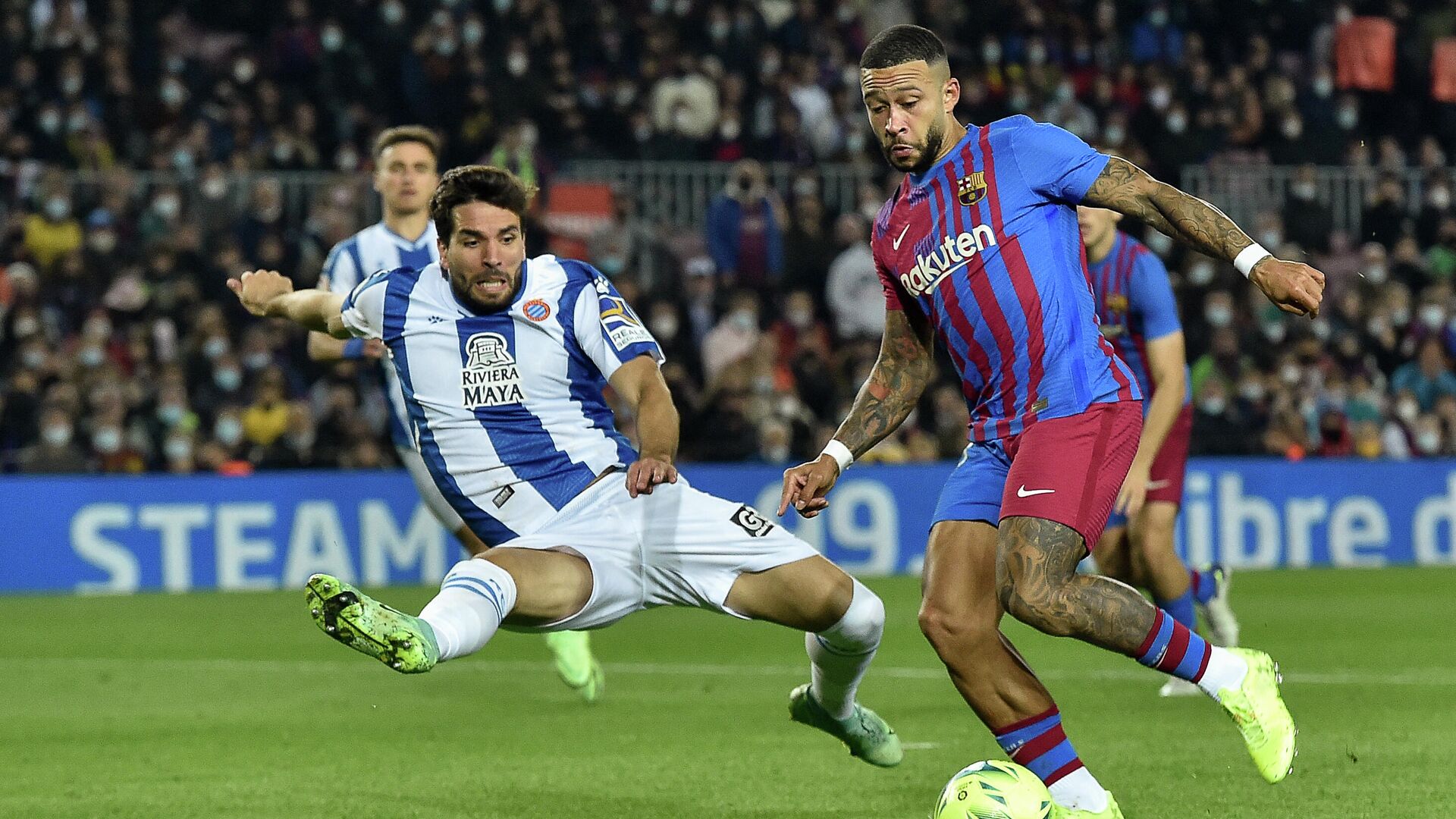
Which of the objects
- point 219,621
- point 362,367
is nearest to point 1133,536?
point 219,621

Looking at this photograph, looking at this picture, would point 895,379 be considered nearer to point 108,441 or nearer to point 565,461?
point 565,461

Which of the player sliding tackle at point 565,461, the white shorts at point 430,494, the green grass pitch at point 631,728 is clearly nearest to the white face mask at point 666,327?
the green grass pitch at point 631,728

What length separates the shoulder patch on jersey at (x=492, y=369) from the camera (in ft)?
20.7

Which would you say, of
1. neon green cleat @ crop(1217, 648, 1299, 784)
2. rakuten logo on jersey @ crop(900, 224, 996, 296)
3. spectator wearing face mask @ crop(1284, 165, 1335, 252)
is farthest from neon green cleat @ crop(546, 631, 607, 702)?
→ spectator wearing face mask @ crop(1284, 165, 1335, 252)

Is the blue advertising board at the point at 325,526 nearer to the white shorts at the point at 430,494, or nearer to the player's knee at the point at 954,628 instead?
the white shorts at the point at 430,494

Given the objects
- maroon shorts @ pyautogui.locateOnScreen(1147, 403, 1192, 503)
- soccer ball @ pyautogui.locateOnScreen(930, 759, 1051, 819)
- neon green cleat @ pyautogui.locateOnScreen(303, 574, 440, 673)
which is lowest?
soccer ball @ pyautogui.locateOnScreen(930, 759, 1051, 819)

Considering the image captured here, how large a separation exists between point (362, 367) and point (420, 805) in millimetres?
10693

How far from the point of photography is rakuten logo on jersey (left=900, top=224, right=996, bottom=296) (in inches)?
217

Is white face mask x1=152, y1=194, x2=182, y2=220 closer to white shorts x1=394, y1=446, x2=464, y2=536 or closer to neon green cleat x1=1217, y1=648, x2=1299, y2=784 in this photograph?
white shorts x1=394, y1=446, x2=464, y2=536

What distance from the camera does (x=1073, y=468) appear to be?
538 cm

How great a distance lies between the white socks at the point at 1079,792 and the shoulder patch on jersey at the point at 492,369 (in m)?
2.17

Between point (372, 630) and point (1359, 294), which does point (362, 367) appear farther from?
point (372, 630)

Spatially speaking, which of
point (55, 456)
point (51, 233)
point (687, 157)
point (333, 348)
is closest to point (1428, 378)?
point (687, 157)

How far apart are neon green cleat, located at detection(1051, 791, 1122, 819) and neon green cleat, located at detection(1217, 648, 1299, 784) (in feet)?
1.28
